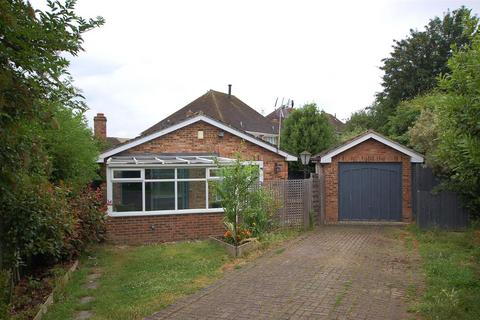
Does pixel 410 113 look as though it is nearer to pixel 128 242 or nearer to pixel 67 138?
pixel 128 242

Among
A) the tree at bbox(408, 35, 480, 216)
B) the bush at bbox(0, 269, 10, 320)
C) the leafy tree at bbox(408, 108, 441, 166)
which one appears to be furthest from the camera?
the leafy tree at bbox(408, 108, 441, 166)

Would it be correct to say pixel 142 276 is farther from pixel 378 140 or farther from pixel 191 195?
pixel 378 140

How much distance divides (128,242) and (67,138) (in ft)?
12.1

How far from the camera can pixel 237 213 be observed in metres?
10.7

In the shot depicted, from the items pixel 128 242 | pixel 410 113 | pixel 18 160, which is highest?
pixel 410 113

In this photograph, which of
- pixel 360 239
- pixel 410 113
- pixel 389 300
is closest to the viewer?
pixel 389 300

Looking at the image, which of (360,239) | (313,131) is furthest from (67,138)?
(313,131)

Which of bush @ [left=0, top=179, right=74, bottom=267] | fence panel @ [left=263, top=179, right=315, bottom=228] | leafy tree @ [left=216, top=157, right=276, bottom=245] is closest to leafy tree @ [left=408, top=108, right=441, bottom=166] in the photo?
fence panel @ [left=263, top=179, right=315, bottom=228]

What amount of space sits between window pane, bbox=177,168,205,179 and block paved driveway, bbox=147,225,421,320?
12.9 feet

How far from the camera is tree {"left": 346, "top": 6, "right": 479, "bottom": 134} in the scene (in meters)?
27.0

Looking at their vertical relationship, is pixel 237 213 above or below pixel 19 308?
above

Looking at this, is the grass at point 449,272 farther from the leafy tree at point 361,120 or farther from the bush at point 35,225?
the leafy tree at point 361,120

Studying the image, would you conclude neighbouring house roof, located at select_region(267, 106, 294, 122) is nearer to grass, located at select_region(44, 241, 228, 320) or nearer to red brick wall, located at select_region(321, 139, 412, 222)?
red brick wall, located at select_region(321, 139, 412, 222)

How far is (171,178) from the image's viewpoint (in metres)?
12.7
